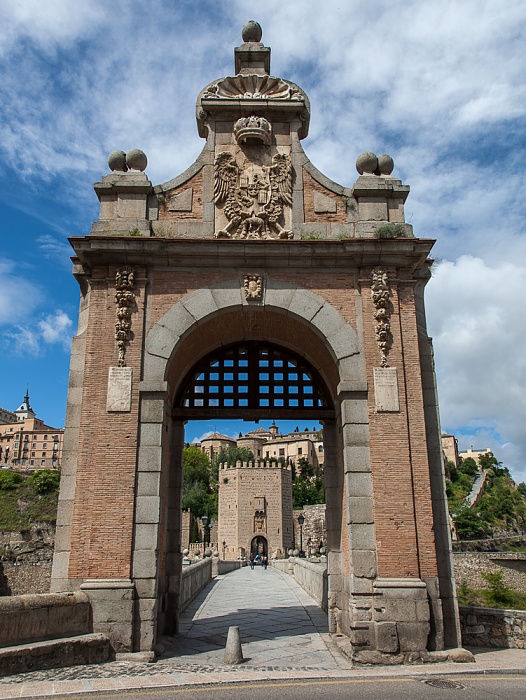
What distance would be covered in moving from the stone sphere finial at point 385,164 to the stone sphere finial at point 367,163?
0.11 m

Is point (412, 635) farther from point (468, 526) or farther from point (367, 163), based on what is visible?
point (468, 526)

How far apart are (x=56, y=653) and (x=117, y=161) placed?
8.65 m

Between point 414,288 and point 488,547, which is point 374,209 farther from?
point 488,547

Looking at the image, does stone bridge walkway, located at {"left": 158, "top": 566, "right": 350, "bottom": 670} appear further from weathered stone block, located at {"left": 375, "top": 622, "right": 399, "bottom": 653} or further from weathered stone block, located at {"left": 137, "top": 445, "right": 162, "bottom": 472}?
weathered stone block, located at {"left": 137, "top": 445, "right": 162, "bottom": 472}

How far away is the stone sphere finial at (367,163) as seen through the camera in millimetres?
11953

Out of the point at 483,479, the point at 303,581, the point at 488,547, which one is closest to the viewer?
the point at 303,581

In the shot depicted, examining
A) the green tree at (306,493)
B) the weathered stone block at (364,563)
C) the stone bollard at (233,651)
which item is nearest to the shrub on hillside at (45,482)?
the green tree at (306,493)

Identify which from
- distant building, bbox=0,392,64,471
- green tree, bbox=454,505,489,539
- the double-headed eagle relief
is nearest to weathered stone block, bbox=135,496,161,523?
the double-headed eagle relief

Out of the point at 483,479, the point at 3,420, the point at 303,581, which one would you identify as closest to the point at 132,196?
the point at 303,581

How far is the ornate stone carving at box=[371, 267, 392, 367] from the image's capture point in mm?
10711

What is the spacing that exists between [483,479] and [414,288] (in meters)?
106

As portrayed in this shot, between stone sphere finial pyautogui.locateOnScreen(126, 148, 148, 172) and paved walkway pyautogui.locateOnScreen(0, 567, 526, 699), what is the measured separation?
868 centimetres

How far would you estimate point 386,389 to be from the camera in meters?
10.5

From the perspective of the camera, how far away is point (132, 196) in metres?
11.5
